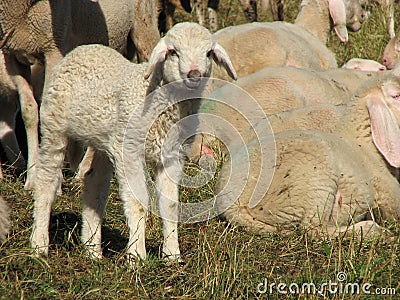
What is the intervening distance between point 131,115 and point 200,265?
759mm

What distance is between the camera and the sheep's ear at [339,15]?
8.02 m

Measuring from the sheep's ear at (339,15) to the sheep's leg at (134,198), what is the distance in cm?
457

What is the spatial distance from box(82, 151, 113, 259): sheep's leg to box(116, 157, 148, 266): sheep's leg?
459 mm

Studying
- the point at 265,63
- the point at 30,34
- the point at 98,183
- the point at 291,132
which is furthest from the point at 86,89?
the point at 265,63

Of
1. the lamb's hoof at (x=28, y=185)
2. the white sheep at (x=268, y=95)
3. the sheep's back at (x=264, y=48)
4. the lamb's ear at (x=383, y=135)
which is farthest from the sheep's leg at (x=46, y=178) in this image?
the sheep's back at (x=264, y=48)

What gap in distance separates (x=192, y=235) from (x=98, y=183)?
1.86ft

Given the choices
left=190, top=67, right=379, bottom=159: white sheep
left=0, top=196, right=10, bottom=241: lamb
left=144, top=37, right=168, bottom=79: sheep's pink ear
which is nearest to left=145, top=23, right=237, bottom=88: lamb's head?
left=144, top=37, right=168, bottom=79: sheep's pink ear

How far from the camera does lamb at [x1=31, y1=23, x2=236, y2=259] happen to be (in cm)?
373

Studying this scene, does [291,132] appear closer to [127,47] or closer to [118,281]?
[118,281]

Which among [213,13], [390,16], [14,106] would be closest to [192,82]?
[14,106]

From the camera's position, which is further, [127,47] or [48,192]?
[127,47]

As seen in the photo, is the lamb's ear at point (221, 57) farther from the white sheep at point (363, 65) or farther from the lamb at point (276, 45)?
the white sheep at point (363, 65)

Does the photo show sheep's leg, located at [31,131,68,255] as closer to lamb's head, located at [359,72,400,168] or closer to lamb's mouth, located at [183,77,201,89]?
lamb's mouth, located at [183,77,201,89]

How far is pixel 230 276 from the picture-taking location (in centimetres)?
365
